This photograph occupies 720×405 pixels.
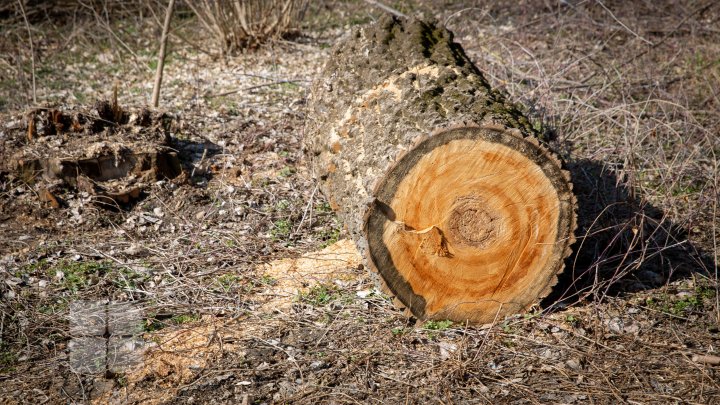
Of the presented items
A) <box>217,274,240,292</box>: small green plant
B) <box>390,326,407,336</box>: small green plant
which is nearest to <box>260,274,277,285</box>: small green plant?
<box>217,274,240,292</box>: small green plant

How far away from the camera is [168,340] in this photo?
3.23 meters

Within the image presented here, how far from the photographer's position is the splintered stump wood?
115 inches

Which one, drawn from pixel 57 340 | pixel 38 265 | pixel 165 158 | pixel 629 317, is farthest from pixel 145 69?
pixel 629 317

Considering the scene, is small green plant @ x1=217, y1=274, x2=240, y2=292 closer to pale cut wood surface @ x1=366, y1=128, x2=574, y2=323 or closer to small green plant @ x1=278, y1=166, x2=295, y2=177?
A: pale cut wood surface @ x1=366, y1=128, x2=574, y2=323

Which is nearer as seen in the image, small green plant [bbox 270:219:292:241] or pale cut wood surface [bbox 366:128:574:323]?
pale cut wood surface [bbox 366:128:574:323]

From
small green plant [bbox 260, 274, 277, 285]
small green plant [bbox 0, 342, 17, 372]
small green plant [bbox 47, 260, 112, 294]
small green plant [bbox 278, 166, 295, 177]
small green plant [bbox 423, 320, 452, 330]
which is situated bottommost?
small green plant [bbox 0, 342, 17, 372]

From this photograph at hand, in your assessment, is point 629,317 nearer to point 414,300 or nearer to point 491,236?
point 491,236

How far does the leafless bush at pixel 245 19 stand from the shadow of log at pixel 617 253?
4275 millimetres

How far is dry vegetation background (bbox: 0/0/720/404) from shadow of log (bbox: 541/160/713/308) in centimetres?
2

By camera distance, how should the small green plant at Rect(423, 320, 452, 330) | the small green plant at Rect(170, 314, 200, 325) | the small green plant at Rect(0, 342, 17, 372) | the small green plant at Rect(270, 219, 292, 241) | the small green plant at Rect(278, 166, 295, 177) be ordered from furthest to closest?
1. the small green plant at Rect(278, 166, 295, 177)
2. the small green plant at Rect(270, 219, 292, 241)
3. the small green plant at Rect(170, 314, 200, 325)
4. the small green plant at Rect(423, 320, 452, 330)
5. the small green plant at Rect(0, 342, 17, 372)

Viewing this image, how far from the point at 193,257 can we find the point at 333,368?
1.43 meters

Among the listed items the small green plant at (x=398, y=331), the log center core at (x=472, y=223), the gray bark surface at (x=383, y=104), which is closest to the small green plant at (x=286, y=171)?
the gray bark surface at (x=383, y=104)

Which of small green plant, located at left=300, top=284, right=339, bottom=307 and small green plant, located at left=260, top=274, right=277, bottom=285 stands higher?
small green plant, located at left=300, top=284, right=339, bottom=307

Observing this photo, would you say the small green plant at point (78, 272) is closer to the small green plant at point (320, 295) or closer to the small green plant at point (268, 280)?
the small green plant at point (268, 280)
